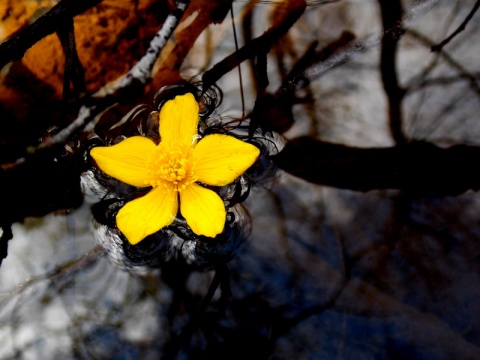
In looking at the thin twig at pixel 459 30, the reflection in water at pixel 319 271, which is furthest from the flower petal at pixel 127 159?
the thin twig at pixel 459 30

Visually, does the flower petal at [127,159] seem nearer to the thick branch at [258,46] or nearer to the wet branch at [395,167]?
the thick branch at [258,46]

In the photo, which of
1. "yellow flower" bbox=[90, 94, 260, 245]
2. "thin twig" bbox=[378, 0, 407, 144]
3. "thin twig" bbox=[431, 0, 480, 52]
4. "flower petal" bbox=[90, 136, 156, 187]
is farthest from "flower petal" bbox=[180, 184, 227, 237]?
"thin twig" bbox=[431, 0, 480, 52]

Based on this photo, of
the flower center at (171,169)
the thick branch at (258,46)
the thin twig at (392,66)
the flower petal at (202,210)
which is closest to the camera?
the flower petal at (202,210)

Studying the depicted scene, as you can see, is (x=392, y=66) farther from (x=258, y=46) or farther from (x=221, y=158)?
(x=221, y=158)

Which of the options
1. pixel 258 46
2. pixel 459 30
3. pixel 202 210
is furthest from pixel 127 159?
pixel 459 30

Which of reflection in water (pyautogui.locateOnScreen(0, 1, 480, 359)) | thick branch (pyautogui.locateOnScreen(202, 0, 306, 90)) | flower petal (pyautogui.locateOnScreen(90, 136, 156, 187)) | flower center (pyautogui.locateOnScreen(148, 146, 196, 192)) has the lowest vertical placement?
reflection in water (pyautogui.locateOnScreen(0, 1, 480, 359))

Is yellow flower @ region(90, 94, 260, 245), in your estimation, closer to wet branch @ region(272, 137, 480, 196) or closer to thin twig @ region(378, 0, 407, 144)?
wet branch @ region(272, 137, 480, 196)

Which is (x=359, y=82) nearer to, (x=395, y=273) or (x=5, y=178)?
(x=395, y=273)
